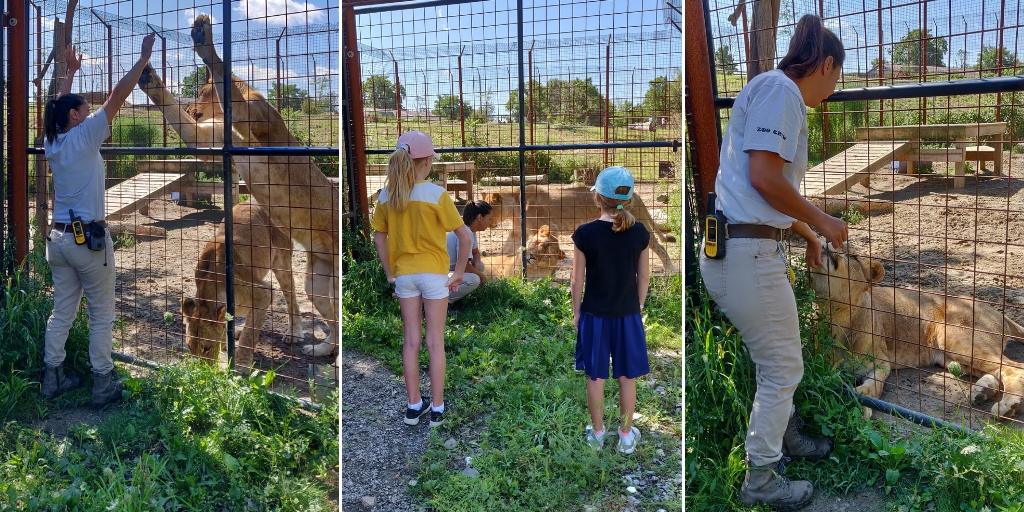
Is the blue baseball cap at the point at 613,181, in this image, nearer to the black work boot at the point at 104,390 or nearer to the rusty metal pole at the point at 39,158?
the black work boot at the point at 104,390

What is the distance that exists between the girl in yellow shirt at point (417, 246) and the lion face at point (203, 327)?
5.99 ft

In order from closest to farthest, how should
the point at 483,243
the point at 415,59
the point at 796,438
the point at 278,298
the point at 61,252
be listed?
the point at 796,438 → the point at 61,252 → the point at 278,298 → the point at 415,59 → the point at 483,243

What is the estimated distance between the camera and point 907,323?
5824 mm

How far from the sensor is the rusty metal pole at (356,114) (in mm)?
6930

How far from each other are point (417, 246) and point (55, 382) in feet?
9.12

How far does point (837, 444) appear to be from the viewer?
3787mm

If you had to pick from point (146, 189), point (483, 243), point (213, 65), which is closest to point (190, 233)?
point (146, 189)

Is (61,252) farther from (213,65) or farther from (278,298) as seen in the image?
(278,298)

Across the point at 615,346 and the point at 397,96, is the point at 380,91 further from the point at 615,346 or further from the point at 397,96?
the point at 615,346

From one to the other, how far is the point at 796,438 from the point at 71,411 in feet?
14.4

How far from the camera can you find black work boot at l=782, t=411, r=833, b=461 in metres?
3.74

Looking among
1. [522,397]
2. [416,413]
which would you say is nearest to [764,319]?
[522,397]

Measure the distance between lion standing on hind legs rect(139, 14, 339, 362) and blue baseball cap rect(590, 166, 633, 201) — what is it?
274cm

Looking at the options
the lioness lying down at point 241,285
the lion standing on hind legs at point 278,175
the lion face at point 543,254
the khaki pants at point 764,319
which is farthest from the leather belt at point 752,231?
the lion face at point 543,254
